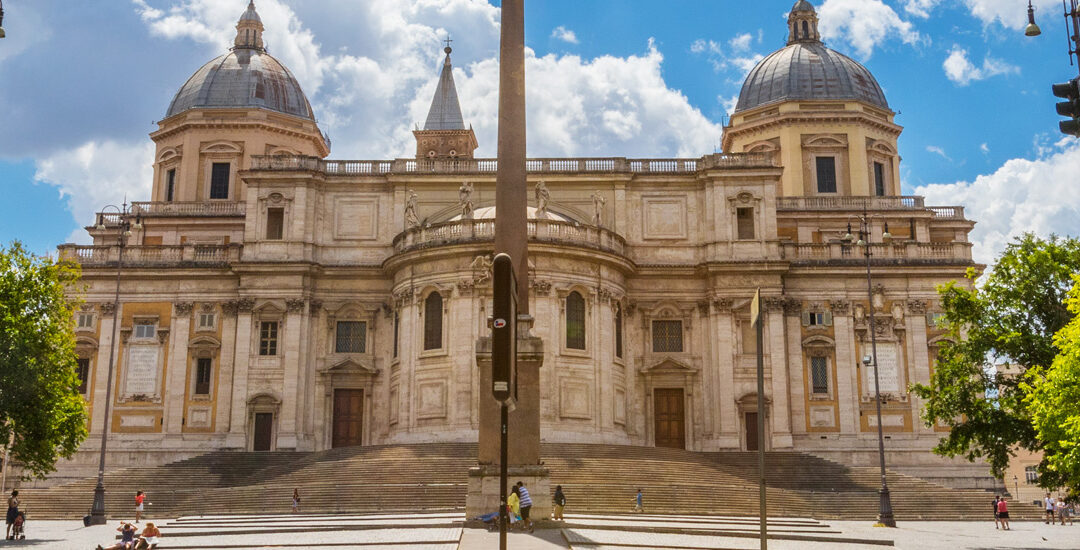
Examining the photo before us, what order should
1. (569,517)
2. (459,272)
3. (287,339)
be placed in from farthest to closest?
1. (287,339)
2. (459,272)
3. (569,517)

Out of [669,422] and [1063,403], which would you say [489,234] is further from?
[1063,403]

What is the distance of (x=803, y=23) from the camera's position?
6309cm

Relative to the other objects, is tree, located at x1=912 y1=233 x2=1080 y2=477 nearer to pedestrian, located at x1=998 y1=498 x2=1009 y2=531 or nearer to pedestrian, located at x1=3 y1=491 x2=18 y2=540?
pedestrian, located at x1=998 y1=498 x2=1009 y2=531

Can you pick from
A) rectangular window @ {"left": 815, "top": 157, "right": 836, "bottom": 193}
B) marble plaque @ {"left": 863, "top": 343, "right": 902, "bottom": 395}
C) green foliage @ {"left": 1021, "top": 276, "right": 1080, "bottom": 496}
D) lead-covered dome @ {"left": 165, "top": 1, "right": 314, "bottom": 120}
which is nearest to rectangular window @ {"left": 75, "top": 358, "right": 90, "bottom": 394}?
lead-covered dome @ {"left": 165, "top": 1, "right": 314, "bottom": 120}

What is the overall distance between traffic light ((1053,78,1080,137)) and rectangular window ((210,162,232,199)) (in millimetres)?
48719

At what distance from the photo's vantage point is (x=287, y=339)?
157 feet

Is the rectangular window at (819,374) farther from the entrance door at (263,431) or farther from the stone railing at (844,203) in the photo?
the entrance door at (263,431)

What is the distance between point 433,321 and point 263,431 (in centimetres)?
945

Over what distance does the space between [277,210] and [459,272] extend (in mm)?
10623

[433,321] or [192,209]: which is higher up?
[192,209]

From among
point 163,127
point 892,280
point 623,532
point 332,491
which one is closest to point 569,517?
point 623,532

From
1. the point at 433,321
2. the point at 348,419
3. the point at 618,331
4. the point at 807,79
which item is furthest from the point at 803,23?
the point at 348,419

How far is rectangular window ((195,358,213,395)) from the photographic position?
48.4m

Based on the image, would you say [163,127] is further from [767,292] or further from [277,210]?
[767,292]
